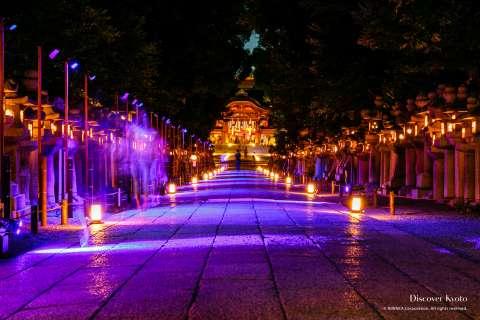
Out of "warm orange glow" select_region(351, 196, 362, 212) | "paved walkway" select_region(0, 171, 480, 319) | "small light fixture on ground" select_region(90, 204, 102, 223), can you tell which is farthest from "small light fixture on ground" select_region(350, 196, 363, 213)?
"small light fixture on ground" select_region(90, 204, 102, 223)

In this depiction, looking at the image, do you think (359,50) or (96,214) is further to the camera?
(359,50)

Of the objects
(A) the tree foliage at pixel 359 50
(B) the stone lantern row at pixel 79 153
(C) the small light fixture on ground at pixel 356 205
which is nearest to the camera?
(A) the tree foliage at pixel 359 50

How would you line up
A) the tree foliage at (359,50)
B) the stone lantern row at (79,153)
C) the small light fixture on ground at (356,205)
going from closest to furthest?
the tree foliage at (359,50) → the stone lantern row at (79,153) → the small light fixture on ground at (356,205)

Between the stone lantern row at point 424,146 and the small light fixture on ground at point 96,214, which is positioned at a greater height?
the stone lantern row at point 424,146

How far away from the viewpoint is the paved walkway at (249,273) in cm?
943

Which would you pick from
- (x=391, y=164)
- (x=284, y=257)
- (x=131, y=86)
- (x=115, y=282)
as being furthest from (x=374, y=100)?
(x=115, y=282)

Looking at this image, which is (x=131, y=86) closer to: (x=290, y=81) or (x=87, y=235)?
(x=290, y=81)

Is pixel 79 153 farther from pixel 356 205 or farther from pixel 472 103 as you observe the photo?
pixel 472 103

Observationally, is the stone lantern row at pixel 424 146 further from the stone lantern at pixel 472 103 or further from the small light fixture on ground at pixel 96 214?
the small light fixture on ground at pixel 96 214

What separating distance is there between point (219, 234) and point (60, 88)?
23.3 metres

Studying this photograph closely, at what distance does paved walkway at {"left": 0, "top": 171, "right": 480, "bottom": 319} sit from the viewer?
30.9ft

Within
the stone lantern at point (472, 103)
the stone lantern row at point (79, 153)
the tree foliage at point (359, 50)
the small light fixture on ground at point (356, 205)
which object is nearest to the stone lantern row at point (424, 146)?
the stone lantern at point (472, 103)

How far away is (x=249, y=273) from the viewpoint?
1234 centimetres

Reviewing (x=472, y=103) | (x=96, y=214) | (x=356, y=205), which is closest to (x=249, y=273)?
(x=96, y=214)
